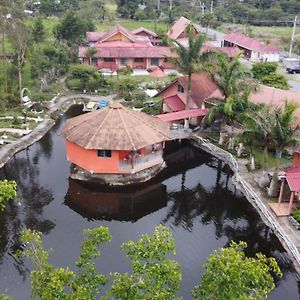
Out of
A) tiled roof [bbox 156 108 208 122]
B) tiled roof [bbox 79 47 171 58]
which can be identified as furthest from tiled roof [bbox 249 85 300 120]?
tiled roof [bbox 79 47 171 58]

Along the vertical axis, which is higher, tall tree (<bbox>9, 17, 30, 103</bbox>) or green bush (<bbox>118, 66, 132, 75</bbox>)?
tall tree (<bbox>9, 17, 30, 103</bbox>)

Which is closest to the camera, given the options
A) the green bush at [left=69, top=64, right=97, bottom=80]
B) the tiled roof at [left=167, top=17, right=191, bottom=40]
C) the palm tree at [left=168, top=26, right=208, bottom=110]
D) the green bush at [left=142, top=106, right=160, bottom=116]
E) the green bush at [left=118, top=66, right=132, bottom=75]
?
the palm tree at [left=168, top=26, right=208, bottom=110]

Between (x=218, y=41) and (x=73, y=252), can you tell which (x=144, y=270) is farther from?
(x=218, y=41)

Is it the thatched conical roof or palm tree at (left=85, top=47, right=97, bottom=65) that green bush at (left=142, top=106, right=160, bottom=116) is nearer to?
the thatched conical roof

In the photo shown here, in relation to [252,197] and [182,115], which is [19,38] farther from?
[252,197]

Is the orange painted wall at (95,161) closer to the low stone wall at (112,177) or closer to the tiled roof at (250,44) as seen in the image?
the low stone wall at (112,177)

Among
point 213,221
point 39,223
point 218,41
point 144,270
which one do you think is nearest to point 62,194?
Result: point 39,223

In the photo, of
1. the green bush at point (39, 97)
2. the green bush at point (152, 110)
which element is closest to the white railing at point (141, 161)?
the green bush at point (152, 110)
